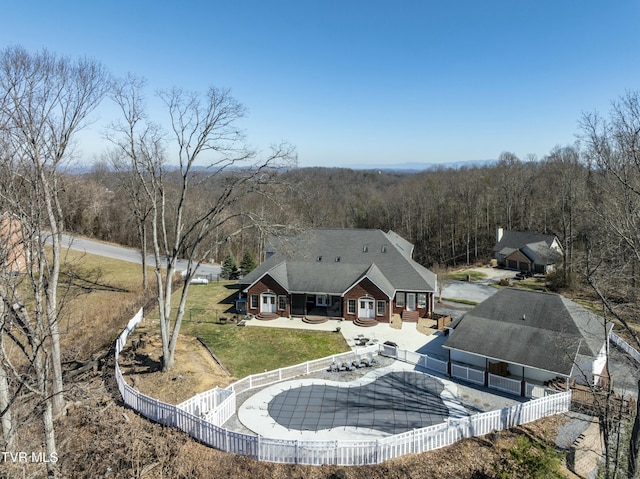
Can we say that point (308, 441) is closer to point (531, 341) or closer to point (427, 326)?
point (531, 341)

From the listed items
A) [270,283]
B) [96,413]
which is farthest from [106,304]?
[96,413]

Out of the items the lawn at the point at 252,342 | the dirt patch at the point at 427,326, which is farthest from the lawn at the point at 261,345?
the dirt patch at the point at 427,326

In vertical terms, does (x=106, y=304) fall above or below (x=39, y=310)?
below

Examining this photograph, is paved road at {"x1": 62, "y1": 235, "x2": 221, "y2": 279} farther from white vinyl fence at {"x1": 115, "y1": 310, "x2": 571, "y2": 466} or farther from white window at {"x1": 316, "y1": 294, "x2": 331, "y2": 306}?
white vinyl fence at {"x1": 115, "y1": 310, "x2": 571, "y2": 466}

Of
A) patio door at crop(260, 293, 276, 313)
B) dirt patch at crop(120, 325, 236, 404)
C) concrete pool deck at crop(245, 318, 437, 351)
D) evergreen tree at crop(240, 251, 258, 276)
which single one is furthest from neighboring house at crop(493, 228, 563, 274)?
dirt patch at crop(120, 325, 236, 404)

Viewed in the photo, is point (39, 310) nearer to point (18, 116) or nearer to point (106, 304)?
point (18, 116)

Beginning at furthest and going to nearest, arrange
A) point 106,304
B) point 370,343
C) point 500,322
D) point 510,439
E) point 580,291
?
point 580,291 < point 106,304 < point 370,343 < point 500,322 < point 510,439
